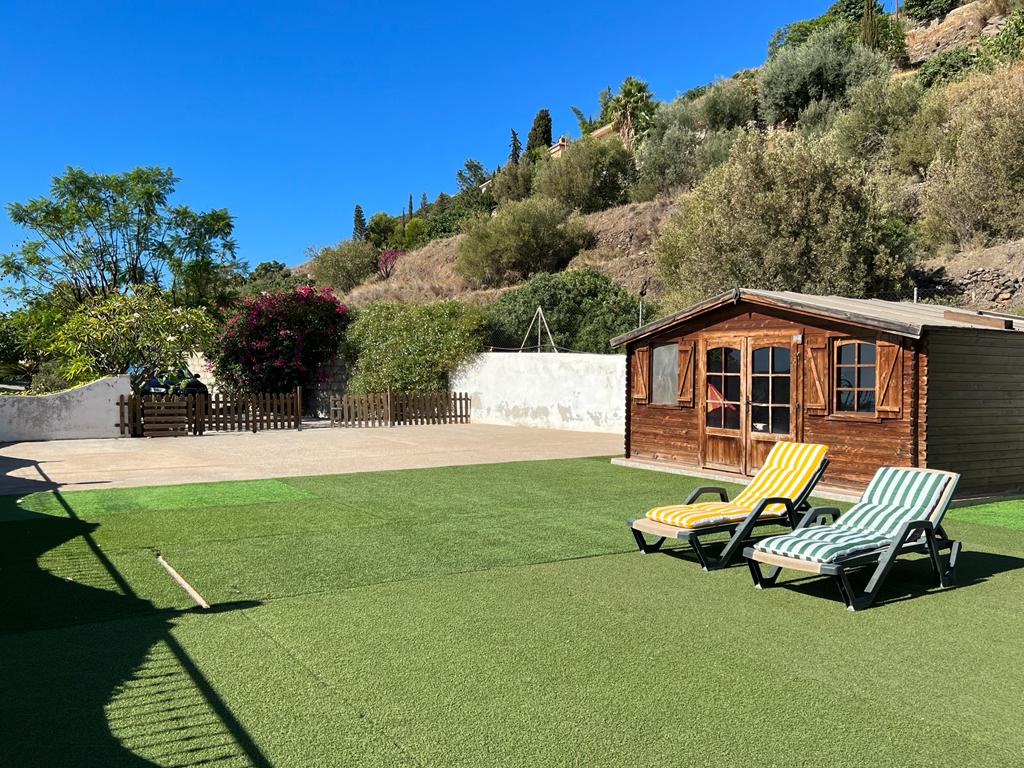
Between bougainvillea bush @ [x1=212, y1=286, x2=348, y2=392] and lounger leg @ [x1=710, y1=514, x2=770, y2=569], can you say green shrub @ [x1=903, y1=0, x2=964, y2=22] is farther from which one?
lounger leg @ [x1=710, y1=514, x2=770, y2=569]

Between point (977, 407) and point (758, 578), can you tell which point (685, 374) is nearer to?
point (977, 407)

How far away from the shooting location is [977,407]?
35.1ft

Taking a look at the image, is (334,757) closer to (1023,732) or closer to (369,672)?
(369,672)

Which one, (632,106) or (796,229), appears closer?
(796,229)

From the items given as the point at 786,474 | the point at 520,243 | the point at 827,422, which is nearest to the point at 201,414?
the point at 827,422

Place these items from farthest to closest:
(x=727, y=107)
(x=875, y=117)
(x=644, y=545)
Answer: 1. (x=727, y=107)
2. (x=875, y=117)
3. (x=644, y=545)

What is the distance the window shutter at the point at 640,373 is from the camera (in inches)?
552

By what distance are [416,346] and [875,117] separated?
81.8 ft

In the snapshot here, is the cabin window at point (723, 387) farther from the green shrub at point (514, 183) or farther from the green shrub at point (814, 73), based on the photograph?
the green shrub at point (514, 183)

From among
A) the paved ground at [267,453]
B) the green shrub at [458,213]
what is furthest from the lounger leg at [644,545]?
the green shrub at [458,213]

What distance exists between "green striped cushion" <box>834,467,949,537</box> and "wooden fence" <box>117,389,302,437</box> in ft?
54.1

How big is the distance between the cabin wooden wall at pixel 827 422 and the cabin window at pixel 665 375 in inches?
4.9

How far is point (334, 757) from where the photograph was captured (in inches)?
141

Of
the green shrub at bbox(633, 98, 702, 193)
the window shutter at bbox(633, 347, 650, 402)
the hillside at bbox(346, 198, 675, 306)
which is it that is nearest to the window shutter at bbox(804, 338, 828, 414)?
the window shutter at bbox(633, 347, 650, 402)
